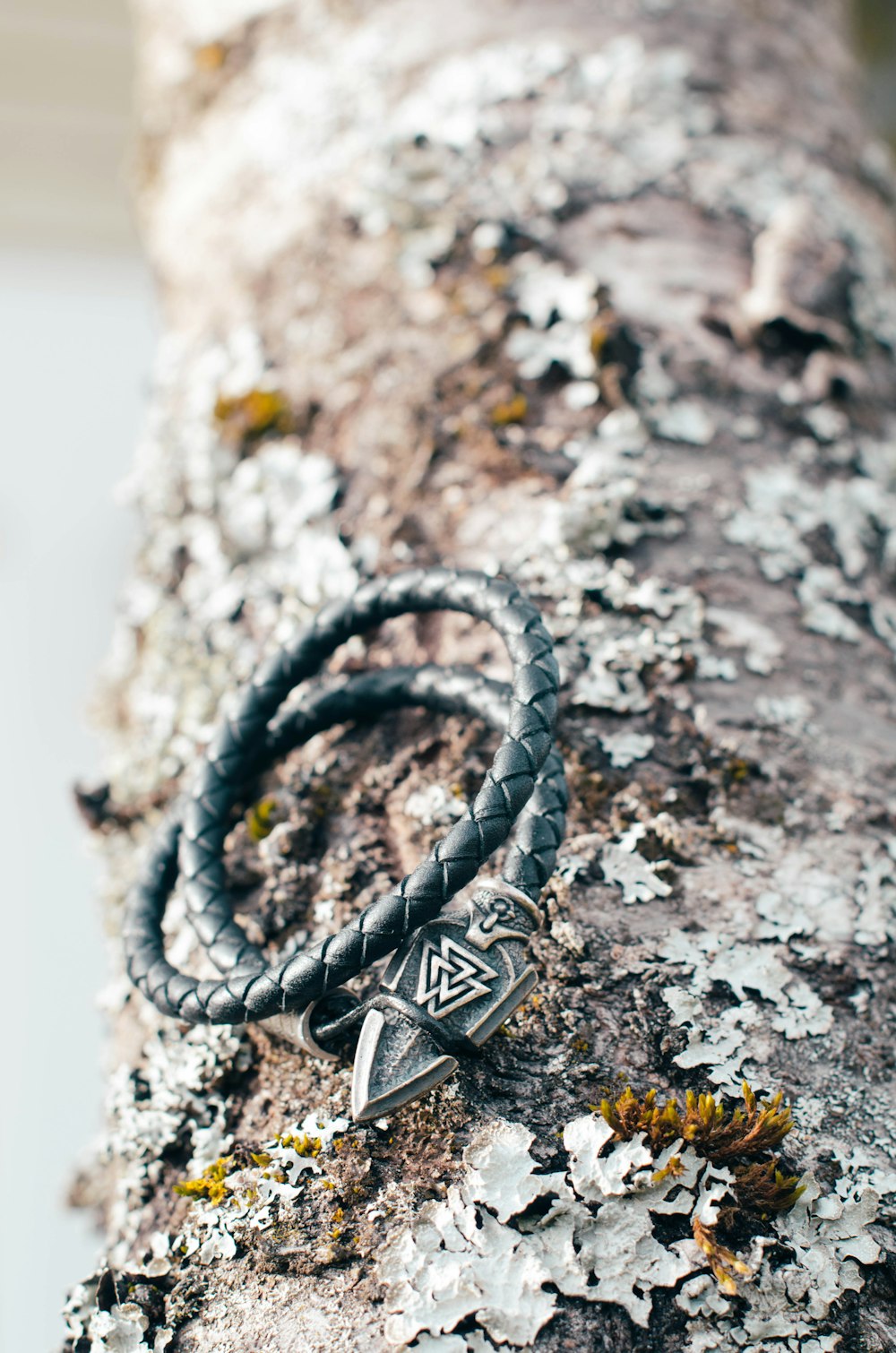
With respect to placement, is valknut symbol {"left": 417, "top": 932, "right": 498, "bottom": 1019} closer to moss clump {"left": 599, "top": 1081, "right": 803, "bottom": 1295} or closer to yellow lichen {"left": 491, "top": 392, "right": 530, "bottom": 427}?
moss clump {"left": 599, "top": 1081, "right": 803, "bottom": 1295}

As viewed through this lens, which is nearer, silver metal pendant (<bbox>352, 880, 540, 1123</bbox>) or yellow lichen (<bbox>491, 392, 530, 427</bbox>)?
silver metal pendant (<bbox>352, 880, 540, 1123</bbox>)

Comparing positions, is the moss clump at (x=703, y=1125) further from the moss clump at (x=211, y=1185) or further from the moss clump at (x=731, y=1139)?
the moss clump at (x=211, y=1185)

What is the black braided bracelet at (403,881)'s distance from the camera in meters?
1.24

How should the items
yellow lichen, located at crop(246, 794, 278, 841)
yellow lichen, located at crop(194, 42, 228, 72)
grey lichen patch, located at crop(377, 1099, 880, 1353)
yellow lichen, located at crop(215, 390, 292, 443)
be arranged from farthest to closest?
1. yellow lichen, located at crop(194, 42, 228, 72)
2. yellow lichen, located at crop(215, 390, 292, 443)
3. yellow lichen, located at crop(246, 794, 278, 841)
4. grey lichen patch, located at crop(377, 1099, 880, 1353)

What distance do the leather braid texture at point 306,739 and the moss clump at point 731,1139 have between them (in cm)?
31

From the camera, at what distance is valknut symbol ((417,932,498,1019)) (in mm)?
1240

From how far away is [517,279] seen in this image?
226cm

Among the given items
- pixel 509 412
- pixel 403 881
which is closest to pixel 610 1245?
pixel 403 881

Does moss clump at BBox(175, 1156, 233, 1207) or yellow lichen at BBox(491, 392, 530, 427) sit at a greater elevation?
yellow lichen at BBox(491, 392, 530, 427)

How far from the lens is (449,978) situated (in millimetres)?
1259

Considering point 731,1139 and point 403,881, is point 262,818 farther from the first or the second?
point 731,1139

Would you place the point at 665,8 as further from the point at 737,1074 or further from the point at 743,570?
the point at 737,1074

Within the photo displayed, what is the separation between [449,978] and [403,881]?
0.14 meters

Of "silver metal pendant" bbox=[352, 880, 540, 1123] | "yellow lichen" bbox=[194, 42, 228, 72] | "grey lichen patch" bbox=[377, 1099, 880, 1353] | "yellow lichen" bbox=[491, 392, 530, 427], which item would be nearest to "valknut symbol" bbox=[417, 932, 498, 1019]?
"silver metal pendant" bbox=[352, 880, 540, 1123]
